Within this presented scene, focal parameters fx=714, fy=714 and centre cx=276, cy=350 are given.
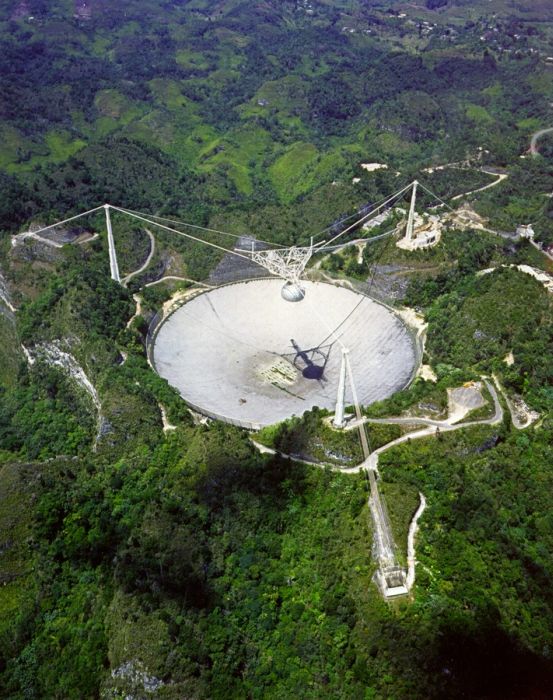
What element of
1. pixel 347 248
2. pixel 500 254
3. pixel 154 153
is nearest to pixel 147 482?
pixel 347 248

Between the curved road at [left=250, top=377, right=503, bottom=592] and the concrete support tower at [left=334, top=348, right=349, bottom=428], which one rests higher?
the concrete support tower at [left=334, top=348, right=349, bottom=428]

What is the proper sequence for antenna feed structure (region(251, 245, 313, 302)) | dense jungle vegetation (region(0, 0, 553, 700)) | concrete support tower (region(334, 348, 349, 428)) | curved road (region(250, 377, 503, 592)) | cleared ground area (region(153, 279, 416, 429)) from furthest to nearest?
antenna feed structure (region(251, 245, 313, 302))
cleared ground area (region(153, 279, 416, 429))
concrete support tower (region(334, 348, 349, 428))
curved road (region(250, 377, 503, 592))
dense jungle vegetation (region(0, 0, 553, 700))

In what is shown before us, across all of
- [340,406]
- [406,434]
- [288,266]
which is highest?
[288,266]

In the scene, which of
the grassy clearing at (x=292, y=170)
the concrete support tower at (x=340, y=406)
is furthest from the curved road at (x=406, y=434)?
the grassy clearing at (x=292, y=170)

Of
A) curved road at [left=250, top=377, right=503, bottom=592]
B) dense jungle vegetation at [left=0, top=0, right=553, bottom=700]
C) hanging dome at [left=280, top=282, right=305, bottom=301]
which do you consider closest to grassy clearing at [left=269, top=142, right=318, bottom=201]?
dense jungle vegetation at [left=0, top=0, right=553, bottom=700]

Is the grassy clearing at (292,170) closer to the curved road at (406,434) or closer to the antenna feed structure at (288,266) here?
the antenna feed structure at (288,266)

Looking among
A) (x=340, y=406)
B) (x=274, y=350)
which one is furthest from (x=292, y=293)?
(x=340, y=406)

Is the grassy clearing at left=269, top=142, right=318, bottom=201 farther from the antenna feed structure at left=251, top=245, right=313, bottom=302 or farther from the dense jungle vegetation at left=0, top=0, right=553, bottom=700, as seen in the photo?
the antenna feed structure at left=251, top=245, right=313, bottom=302

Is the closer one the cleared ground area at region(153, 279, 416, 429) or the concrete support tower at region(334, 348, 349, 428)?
the concrete support tower at region(334, 348, 349, 428)

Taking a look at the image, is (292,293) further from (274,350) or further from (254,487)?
(254,487)

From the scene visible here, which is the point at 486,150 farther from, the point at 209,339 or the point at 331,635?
the point at 331,635
